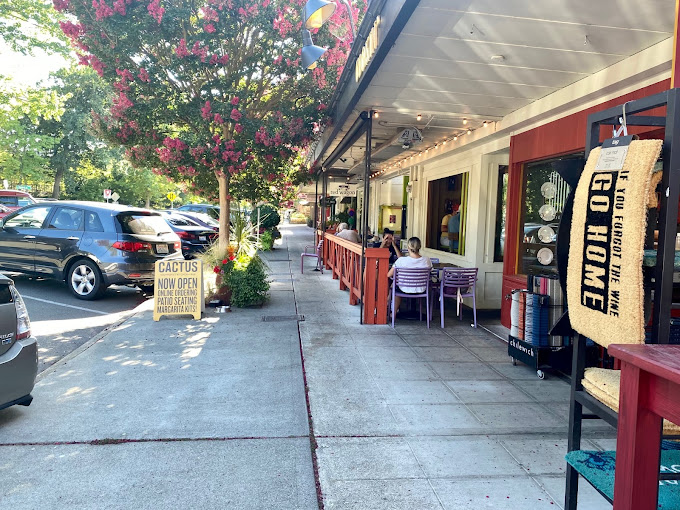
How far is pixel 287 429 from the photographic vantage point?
3.65 m

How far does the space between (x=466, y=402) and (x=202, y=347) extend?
312 cm

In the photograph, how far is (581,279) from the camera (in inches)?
80.6

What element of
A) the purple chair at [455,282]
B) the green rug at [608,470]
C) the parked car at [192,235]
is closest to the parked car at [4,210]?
the parked car at [192,235]

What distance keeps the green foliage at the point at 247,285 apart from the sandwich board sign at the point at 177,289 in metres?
0.76

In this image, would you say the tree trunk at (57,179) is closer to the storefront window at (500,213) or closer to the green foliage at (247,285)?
the green foliage at (247,285)

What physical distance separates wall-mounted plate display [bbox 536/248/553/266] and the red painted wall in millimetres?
396

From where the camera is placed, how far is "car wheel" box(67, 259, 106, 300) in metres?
8.23

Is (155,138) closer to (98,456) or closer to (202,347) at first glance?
(202,347)

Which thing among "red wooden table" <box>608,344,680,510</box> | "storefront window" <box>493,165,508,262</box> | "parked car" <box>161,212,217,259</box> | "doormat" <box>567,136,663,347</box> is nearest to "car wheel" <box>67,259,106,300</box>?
"parked car" <box>161,212,217,259</box>

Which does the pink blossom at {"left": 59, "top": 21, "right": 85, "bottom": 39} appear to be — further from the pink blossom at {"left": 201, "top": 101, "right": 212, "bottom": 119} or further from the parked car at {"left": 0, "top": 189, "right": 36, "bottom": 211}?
the parked car at {"left": 0, "top": 189, "right": 36, "bottom": 211}

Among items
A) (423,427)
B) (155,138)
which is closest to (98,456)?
(423,427)

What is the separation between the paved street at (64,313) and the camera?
19.2 feet

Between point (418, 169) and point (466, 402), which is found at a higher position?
point (418, 169)

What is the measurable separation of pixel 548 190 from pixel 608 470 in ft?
16.1
